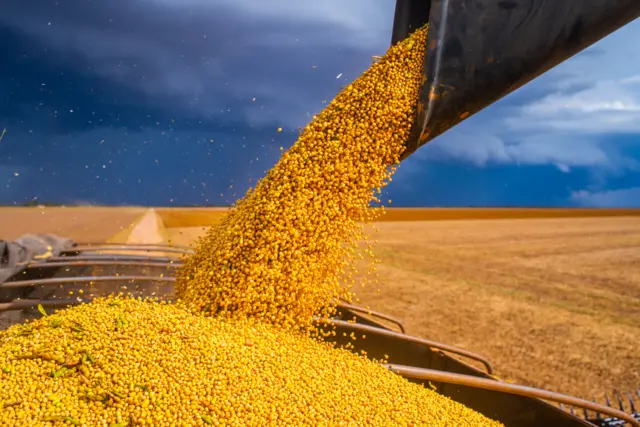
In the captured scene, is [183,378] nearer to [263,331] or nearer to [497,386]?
[263,331]

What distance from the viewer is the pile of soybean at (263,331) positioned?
60.7 inches

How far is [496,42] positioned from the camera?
193cm

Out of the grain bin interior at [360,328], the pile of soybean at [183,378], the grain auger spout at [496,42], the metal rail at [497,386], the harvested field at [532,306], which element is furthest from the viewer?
the harvested field at [532,306]

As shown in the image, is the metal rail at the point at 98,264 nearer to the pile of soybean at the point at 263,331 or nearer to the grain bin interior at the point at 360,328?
the grain bin interior at the point at 360,328

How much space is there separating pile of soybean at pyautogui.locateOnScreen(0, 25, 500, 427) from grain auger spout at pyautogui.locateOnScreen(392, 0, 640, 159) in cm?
20

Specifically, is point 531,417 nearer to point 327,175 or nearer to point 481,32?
point 327,175

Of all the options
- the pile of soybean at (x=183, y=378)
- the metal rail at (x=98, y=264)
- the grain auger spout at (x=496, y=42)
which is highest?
the grain auger spout at (x=496, y=42)

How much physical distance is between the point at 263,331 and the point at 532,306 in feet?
17.3

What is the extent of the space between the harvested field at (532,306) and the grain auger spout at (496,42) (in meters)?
2.84

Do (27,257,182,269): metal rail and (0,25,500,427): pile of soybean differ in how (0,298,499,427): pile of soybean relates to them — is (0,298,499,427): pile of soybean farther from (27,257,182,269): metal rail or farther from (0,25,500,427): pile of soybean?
(27,257,182,269): metal rail

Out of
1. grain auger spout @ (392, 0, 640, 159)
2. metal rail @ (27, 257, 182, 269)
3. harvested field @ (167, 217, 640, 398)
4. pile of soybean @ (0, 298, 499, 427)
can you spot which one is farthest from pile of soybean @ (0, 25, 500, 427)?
harvested field @ (167, 217, 640, 398)

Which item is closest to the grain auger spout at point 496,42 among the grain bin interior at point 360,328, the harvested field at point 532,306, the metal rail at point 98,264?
the grain bin interior at point 360,328

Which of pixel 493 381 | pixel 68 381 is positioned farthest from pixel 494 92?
pixel 68 381

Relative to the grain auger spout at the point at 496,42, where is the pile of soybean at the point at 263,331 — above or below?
below
